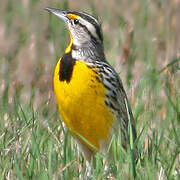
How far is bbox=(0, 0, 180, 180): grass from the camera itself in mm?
5020

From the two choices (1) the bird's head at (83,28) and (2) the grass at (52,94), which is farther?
(1) the bird's head at (83,28)

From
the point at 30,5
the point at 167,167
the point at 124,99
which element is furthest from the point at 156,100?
the point at 30,5

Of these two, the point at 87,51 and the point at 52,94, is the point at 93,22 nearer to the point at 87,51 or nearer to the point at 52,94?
the point at 87,51

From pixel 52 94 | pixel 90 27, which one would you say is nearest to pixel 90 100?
pixel 90 27

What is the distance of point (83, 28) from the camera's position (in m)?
5.95

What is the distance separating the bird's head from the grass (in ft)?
1.63

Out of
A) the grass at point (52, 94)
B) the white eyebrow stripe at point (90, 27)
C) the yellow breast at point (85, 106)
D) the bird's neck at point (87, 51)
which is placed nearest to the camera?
the grass at point (52, 94)

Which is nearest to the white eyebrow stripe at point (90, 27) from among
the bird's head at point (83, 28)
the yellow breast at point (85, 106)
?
the bird's head at point (83, 28)

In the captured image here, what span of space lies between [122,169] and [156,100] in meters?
1.80

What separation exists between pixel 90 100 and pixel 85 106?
49 millimetres

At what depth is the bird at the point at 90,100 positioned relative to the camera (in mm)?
5535

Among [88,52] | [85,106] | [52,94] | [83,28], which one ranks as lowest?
[52,94]

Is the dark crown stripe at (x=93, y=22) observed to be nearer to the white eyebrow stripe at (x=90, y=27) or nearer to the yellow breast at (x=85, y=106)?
the white eyebrow stripe at (x=90, y=27)

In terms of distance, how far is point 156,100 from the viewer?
655 cm
